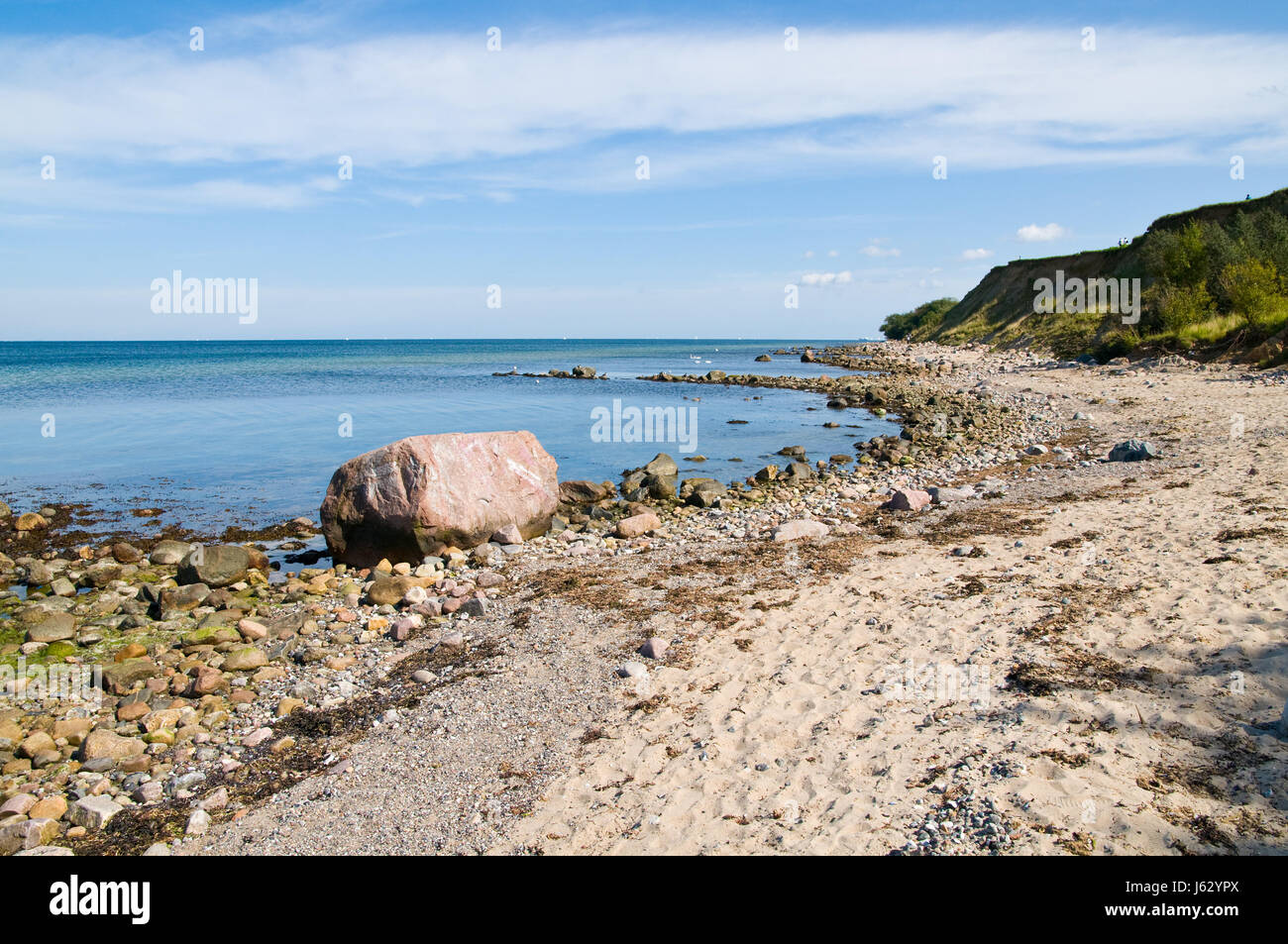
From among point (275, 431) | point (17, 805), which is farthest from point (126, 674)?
point (275, 431)

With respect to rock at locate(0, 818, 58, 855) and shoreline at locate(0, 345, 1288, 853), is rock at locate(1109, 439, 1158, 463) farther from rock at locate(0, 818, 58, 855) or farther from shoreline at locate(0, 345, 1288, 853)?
→ rock at locate(0, 818, 58, 855)

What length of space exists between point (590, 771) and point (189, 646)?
6.93 m

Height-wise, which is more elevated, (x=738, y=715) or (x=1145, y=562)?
(x=1145, y=562)

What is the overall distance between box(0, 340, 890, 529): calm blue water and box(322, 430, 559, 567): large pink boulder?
Result: 15.5 feet

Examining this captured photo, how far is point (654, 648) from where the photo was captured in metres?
8.07

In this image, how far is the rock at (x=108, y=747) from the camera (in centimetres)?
703

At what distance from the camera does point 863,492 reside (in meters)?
16.7

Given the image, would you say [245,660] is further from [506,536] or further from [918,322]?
[918,322]

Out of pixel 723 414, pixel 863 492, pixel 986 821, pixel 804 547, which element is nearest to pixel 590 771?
pixel 986 821

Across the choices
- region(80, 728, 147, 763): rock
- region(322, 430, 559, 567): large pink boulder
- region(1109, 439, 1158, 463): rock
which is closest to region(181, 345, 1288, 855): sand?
region(80, 728, 147, 763): rock

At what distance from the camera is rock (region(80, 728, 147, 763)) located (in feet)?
23.1

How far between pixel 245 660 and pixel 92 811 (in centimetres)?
307
